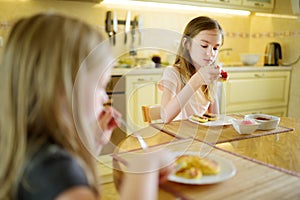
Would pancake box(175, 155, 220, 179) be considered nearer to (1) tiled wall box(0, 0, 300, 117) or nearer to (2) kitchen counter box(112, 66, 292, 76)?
(2) kitchen counter box(112, 66, 292, 76)

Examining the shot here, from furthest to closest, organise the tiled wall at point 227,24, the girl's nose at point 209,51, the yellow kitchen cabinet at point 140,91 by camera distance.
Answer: the tiled wall at point 227,24 < the yellow kitchen cabinet at point 140,91 < the girl's nose at point 209,51

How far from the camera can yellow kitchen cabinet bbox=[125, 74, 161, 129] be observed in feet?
7.24

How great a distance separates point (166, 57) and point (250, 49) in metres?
1.31

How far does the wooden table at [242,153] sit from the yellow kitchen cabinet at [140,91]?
1.05 metres

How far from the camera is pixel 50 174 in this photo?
485mm

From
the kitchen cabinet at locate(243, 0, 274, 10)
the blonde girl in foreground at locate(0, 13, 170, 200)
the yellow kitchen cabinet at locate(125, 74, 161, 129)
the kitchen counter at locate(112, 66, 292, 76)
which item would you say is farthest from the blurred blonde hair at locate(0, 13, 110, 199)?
the kitchen cabinet at locate(243, 0, 274, 10)

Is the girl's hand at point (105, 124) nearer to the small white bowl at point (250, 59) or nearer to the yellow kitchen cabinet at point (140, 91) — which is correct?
the yellow kitchen cabinet at point (140, 91)

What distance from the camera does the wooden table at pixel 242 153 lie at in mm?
608

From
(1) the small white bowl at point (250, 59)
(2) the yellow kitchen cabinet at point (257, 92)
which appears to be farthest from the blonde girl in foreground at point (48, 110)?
(1) the small white bowl at point (250, 59)

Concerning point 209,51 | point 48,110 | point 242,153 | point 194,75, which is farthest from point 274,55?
point 48,110

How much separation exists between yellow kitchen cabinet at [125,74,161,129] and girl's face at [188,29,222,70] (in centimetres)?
87

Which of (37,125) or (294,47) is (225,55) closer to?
(294,47)

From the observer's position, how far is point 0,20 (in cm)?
232

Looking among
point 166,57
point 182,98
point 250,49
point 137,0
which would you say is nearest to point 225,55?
point 250,49
